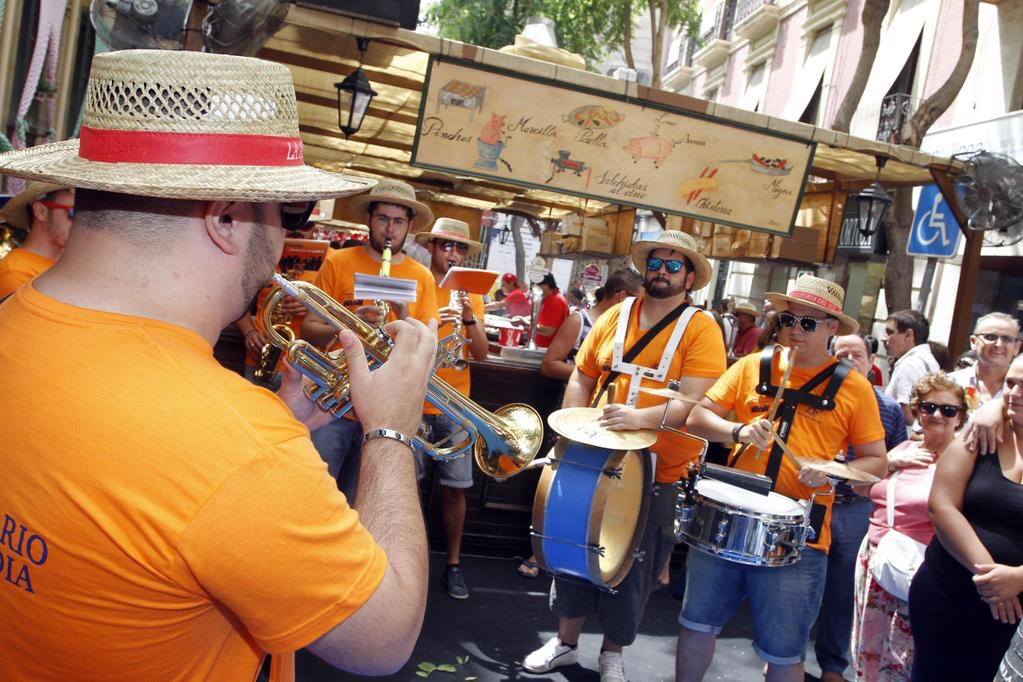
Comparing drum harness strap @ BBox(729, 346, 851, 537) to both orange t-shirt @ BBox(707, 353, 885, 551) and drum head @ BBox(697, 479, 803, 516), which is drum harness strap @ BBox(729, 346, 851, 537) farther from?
drum head @ BBox(697, 479, 803, 516)

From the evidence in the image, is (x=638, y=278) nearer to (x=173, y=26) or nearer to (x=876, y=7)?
(x=173, y=26)

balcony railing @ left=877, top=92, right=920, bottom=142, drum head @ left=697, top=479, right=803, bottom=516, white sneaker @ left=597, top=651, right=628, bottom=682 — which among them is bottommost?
white sneaker @ left=597, top=651, right=628, bottom=682

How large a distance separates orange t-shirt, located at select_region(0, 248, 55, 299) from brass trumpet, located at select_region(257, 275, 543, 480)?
122 centimetres

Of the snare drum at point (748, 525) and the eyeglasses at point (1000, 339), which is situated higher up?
the eyeglasses at point (1000, 339)

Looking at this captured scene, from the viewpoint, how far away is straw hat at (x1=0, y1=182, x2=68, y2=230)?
3.48 meters

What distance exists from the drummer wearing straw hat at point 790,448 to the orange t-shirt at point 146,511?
9.22ft

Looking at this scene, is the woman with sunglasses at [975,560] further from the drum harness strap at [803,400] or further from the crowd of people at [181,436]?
the crowd of people at [181,436]

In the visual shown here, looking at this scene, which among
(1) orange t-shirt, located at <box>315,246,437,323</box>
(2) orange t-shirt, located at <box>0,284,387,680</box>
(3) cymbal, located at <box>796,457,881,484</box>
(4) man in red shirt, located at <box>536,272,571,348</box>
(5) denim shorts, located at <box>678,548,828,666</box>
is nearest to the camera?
(2) orange t-shirt, located at <box>0,284,387,680</box>

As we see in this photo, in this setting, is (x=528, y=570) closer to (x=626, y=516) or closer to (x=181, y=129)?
(x=626, y=516)

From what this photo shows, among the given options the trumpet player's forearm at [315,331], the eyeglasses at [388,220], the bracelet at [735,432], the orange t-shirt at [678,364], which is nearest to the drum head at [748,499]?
the bracelet at [735,432]

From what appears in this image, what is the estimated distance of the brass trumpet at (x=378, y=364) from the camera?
2.10 metres

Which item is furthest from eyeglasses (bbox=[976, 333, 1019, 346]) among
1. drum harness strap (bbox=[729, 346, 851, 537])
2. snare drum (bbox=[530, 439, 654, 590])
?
snare drum (bbox=[530, 439, 654, 590])

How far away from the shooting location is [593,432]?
3.86 metres

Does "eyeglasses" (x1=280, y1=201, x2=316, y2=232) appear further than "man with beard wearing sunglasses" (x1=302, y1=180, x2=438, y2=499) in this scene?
No
